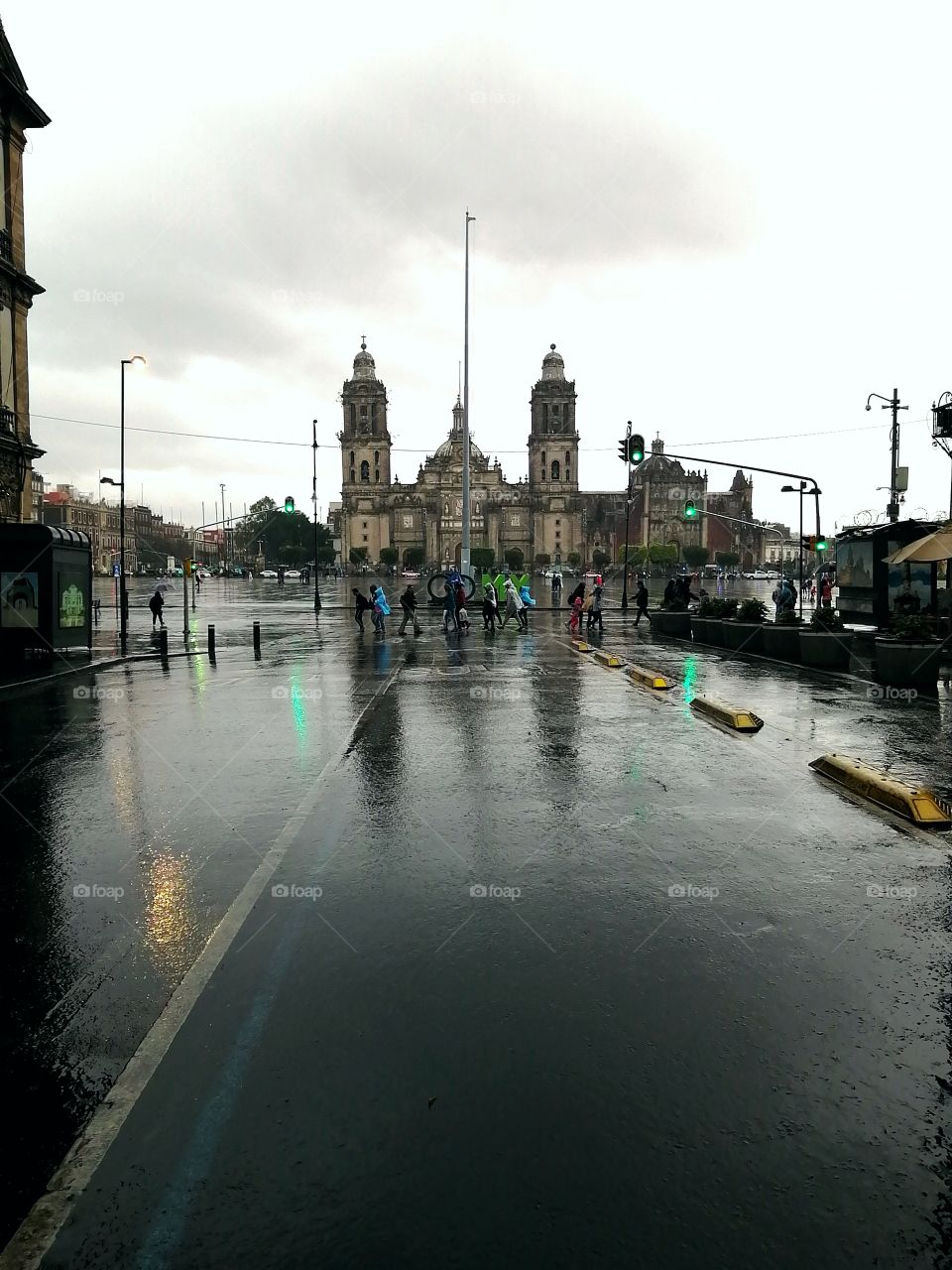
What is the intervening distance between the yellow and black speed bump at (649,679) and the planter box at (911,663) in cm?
412

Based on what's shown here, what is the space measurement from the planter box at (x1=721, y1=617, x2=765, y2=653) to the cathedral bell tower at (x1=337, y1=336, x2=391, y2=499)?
13630 cm

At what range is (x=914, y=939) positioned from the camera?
5156 mm

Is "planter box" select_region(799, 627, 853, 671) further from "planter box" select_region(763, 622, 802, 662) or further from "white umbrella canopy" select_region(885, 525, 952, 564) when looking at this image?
"white umbrella canopy" select_region(885, 525, 952, 564)

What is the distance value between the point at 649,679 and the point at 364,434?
147 meters

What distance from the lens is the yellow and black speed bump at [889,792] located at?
7.67 metres

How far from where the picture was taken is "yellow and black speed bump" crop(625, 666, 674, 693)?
54.1 ft

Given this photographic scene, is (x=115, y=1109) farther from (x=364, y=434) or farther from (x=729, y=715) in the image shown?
(x=364, y=434)

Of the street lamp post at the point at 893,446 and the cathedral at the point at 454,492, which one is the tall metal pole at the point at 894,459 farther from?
the cathedral at the point at 454,492

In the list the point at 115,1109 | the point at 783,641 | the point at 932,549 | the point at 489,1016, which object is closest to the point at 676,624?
the point at 783,641

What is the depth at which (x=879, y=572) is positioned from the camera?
2534 centimetres

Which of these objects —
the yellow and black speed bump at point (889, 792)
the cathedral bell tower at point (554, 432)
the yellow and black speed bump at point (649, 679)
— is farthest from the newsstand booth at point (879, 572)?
the cathedral bell tower at point (554, 432)

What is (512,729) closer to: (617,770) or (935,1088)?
(617,770)

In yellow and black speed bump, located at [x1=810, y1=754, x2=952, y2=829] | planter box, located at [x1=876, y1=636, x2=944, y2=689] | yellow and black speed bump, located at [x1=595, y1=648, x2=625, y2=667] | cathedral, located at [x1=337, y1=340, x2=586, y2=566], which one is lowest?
yellow and black speed bump, located at [x1=810, y1=754, x2=952, y2=829]

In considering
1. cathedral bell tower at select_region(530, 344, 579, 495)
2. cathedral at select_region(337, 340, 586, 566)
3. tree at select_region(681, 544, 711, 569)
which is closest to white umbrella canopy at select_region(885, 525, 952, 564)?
cathedral at select_region(337, 340, 586, 566)
